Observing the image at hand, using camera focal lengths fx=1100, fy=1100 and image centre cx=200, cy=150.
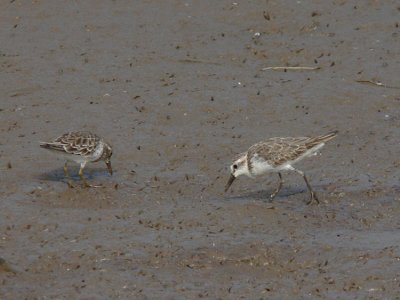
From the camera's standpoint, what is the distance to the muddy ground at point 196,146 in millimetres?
11141

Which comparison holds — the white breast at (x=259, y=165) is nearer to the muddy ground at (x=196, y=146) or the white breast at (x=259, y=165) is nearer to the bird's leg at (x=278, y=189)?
the bird's leg at (x=278, y=189)

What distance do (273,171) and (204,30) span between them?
4.91 m

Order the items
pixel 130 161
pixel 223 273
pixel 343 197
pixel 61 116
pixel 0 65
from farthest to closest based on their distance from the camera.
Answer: pixel 0 65, pixel 61 116, pixel 130 161, pixel 343 197, pixel 223 273

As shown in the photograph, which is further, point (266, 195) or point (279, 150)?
point (266, 195)

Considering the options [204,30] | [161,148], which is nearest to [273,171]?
[161,148]

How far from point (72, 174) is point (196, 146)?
167 centimetres

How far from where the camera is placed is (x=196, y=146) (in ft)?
47.3

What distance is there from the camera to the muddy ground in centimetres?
1114

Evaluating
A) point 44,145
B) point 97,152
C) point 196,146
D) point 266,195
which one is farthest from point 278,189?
point 44,145

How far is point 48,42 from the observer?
56.4ft

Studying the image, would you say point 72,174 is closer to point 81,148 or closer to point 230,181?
point 81,148

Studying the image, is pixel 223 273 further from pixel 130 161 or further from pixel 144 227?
pixel 130 161

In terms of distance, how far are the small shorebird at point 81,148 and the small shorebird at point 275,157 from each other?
161cm

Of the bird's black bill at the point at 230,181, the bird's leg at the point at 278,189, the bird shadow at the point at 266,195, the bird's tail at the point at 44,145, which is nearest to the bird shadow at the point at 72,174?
the bird's tail at the point at 44,145
